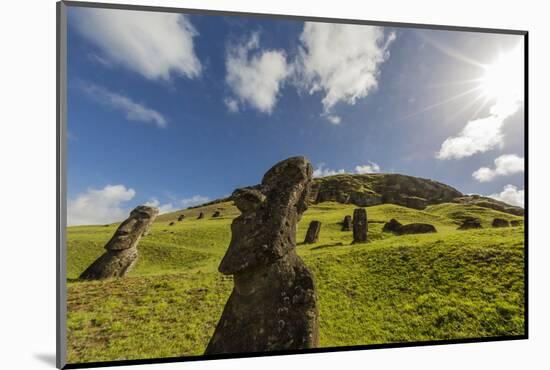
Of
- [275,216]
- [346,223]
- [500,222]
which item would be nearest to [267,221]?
[275,216]

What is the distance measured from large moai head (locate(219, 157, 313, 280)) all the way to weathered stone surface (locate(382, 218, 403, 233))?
4.62 m

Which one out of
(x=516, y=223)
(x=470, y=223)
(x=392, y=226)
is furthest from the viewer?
(x=392, y=226)

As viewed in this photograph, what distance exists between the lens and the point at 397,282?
24.2ft

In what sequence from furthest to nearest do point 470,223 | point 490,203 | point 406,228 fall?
point 406,228, point 470,223, point 490,203

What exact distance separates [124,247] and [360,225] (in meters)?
6.41

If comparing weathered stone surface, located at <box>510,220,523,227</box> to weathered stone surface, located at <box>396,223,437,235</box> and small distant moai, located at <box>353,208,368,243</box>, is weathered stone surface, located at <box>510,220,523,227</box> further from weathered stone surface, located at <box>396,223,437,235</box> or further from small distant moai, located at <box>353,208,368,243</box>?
small distant moai, located at <box>353,208,368,243</box>

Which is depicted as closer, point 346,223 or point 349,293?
point 349,293

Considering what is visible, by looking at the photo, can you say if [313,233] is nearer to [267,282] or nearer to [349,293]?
[349,293]

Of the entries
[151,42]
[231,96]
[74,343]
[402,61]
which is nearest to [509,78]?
→ [402,61]

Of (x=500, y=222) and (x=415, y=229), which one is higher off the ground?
(x=500, y=222)

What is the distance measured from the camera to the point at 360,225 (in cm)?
1037

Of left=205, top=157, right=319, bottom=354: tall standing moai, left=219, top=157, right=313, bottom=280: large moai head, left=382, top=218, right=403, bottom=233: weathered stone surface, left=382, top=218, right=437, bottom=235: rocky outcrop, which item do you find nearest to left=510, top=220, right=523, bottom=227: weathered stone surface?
left=382, top=218, right=437, bottom=235: rocky outcrop

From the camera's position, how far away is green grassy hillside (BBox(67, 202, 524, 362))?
5660 mm

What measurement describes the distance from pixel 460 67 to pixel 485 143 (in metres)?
1.58
